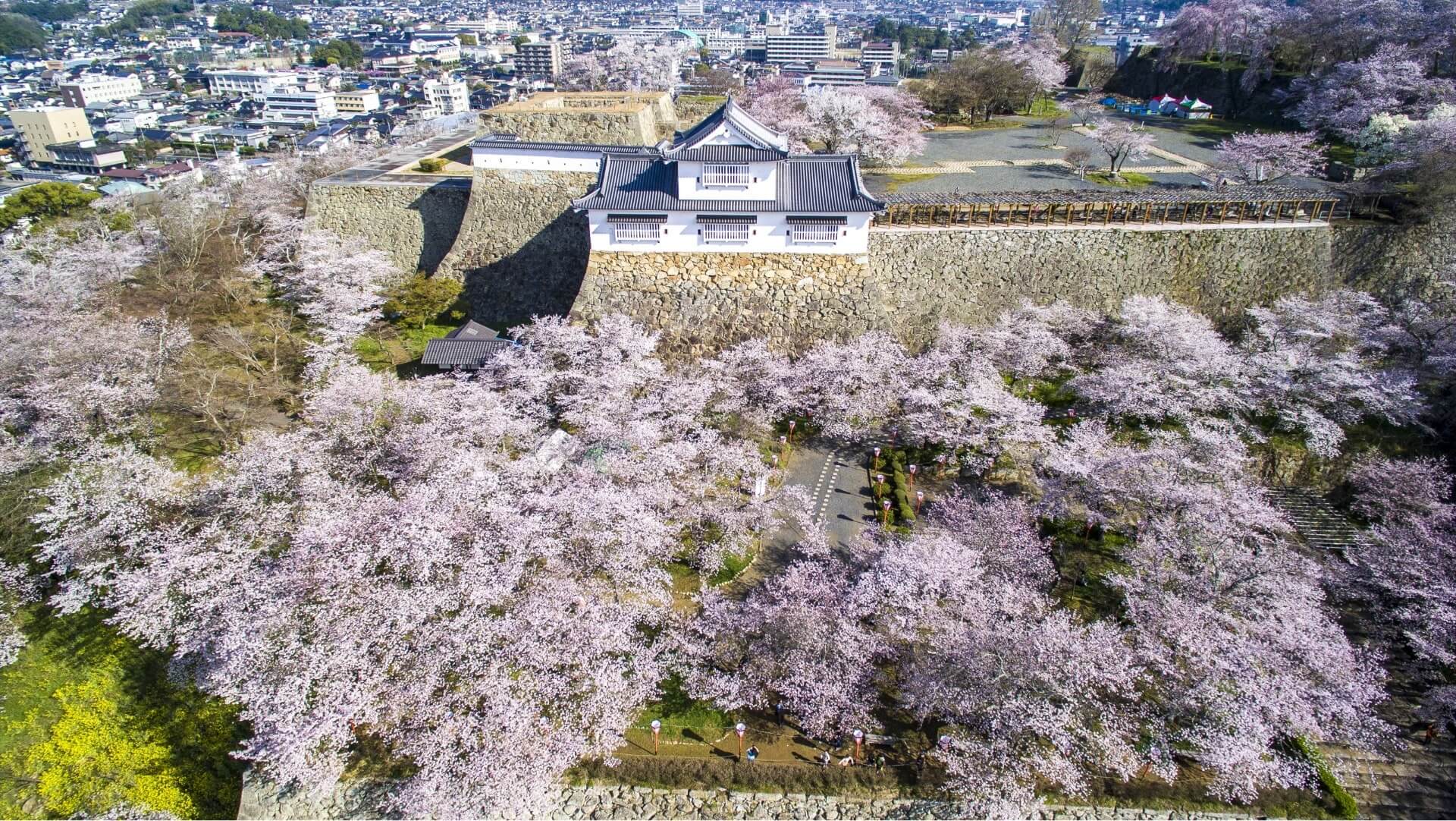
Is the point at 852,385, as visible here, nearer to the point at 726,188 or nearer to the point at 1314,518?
the point at 726,188

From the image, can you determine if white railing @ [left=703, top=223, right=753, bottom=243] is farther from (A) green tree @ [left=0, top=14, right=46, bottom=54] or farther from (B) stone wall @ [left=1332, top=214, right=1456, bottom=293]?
(A) green tree @ [left=0, top=14, right=46, bottom=54]

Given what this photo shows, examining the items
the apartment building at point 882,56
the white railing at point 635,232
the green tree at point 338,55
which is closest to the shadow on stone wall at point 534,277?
the white railing at point 635,232

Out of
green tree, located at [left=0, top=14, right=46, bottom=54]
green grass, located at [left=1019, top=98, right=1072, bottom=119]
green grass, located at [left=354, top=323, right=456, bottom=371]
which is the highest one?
green tree, located at [left=0, top=14, right=46, bottom=54]

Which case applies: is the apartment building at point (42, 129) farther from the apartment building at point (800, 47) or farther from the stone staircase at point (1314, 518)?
the apartment building at point (800, 47)

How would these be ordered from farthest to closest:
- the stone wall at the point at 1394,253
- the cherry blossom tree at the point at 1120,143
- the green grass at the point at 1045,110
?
the green grass at the point at 1045,110 → the cherry blossom tree at the point at 1120,143 → the stone wall at the point at 1394,253

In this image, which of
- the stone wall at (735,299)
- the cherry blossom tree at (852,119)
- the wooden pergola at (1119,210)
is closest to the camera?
the stone wall at (735,299)

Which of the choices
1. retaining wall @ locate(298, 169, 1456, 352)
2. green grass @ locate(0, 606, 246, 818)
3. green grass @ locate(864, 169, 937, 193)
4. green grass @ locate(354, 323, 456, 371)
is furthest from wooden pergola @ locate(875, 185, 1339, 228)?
green grass @ locate(0, 606, 246, 818)
